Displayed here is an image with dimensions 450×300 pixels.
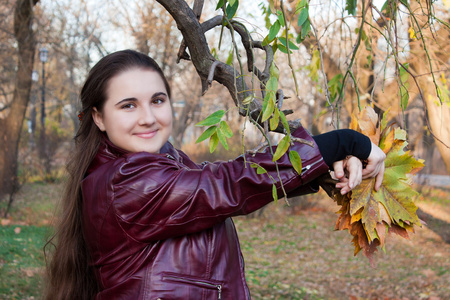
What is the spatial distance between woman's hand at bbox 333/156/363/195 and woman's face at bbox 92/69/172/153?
2.14ft

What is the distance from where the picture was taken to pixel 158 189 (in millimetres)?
1503

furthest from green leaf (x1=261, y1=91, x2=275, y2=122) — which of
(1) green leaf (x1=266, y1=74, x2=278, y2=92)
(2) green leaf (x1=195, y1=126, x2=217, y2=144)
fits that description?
(2) green leaf (x1=195, y1=126, x2=217, y2=144)

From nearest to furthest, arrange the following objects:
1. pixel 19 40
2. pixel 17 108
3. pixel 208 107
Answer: pixel 19 40 < pixel 17 108 < pixel 208 107

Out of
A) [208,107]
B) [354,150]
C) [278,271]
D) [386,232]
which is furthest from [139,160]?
[208,107]

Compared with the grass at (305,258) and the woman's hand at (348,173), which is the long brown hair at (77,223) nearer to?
the woman's hand at (348,173)

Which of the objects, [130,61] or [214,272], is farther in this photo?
[130,61]

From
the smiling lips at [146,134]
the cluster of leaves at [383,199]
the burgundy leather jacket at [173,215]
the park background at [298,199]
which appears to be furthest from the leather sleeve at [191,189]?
the park background at [298,199]

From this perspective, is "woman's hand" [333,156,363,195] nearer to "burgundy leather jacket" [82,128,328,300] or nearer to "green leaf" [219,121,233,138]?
"burgundy leather jacket" [82,128,328,300]

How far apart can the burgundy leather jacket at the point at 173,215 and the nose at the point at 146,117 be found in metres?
0.12

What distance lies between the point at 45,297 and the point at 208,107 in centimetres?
1392

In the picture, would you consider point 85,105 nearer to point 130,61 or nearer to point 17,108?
point 130,61

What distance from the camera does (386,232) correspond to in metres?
1.59

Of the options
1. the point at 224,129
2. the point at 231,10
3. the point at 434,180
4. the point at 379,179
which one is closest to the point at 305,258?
the point at 379,179

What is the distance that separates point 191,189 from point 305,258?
22.3ft
